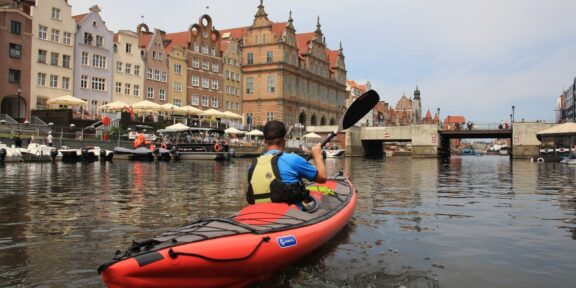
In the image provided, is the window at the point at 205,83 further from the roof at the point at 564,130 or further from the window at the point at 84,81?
the roof at the point at 564,130

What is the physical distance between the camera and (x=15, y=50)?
48.5 meters

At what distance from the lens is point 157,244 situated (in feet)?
16.8

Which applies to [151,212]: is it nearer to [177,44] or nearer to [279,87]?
[177,44]

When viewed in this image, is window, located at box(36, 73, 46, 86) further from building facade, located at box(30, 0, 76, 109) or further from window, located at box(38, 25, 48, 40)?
window, located at box(38, 25, 48, 40)

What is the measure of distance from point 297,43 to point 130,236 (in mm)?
88757

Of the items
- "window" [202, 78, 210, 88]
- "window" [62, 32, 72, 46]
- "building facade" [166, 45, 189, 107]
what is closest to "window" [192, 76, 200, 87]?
"window" [202, 78, 210, 88]

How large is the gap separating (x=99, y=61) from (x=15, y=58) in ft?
36.0

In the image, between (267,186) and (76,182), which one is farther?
(76,182)

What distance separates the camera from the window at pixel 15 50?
48.2 m

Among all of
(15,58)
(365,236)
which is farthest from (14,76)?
(365,236)

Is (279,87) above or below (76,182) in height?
above

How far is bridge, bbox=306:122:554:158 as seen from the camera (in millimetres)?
66688

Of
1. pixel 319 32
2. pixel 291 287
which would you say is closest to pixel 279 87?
pixel 319 32

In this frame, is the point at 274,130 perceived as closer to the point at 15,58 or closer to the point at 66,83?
the point at 15,58
